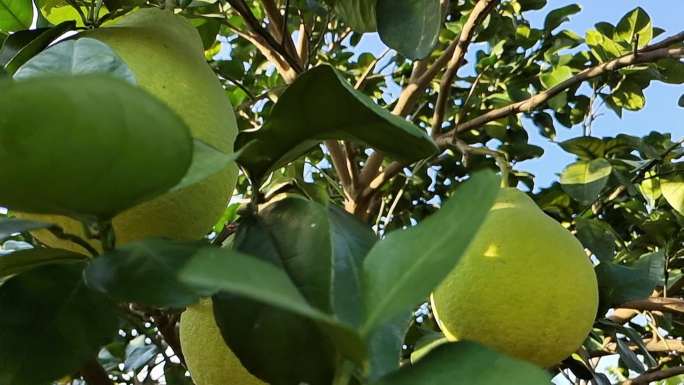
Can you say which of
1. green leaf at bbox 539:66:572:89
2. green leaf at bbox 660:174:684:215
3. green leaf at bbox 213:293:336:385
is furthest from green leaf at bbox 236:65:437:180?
green leaf at bbox 539:66:572:89

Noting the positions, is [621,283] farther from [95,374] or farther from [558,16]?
[558,16]

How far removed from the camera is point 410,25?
807 mm

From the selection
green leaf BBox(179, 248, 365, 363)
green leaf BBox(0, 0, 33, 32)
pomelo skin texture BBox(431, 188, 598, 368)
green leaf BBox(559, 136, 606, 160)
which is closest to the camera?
green leaf BBox(179, 248, 365, 363)

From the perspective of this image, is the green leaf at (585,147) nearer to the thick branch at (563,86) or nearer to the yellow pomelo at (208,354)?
the thick branch at (563,86)

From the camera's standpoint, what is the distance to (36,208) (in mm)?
366

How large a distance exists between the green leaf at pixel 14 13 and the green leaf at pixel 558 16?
1.37 metres

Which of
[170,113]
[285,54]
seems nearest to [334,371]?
[170,113]

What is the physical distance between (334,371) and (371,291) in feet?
0.43

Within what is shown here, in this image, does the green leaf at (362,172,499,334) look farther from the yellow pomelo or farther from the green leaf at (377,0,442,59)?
the green leaf at (377,0,442,59)

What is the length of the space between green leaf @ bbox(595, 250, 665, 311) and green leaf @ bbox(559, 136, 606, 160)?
0.59 metres

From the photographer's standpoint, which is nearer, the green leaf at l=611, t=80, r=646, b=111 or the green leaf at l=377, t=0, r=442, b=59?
the green leaf at l=377, t=0, r=442, b=59

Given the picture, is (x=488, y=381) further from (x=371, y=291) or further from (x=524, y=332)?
(x=524, y=332)

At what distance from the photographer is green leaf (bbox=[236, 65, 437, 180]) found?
1.59 feet

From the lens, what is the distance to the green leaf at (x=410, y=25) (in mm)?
794
